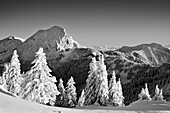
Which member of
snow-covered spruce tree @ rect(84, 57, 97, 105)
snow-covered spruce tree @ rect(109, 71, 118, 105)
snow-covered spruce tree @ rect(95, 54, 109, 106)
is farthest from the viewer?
snow-covered spruce tree @ rect(109, 71, 118, 105)

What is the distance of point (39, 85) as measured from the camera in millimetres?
23297

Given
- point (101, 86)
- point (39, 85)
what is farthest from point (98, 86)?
point (39, 85)

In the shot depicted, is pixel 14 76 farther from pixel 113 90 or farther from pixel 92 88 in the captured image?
pixel 113 90

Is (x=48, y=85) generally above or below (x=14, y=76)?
below

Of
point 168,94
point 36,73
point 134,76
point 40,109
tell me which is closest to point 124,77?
point 134,76

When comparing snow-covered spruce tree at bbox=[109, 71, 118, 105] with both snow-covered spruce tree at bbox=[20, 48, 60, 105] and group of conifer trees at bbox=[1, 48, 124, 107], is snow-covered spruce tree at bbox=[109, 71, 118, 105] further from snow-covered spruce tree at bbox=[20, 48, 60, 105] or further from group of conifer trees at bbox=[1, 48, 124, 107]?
snow-covered spruce tree at bbox=[20, 48, 60, 105]

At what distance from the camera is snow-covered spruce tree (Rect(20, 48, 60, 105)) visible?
23297 mm

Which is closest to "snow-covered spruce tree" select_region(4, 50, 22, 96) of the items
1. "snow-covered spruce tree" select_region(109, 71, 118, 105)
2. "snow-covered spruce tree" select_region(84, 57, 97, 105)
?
"snow-covered spruce tree" select_region(84, 57, 97, 105)

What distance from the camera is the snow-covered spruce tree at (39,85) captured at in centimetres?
2330

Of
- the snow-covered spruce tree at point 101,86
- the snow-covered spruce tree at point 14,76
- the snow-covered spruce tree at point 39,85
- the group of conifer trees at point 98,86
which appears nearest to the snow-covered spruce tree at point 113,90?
the group of conifer trees at point 98,86

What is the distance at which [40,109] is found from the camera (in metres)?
8.81

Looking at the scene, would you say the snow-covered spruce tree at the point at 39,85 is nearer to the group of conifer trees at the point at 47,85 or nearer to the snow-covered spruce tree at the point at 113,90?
the group of conifer trees at the point at 47,85

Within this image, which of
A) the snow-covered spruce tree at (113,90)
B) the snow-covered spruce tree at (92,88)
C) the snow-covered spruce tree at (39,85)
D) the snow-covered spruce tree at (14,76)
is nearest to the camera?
the snow-covered spruce tree at (39,85)

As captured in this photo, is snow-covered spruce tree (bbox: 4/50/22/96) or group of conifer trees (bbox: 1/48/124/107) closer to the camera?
group of conifer trees (bbox: 1/48/124/107)
